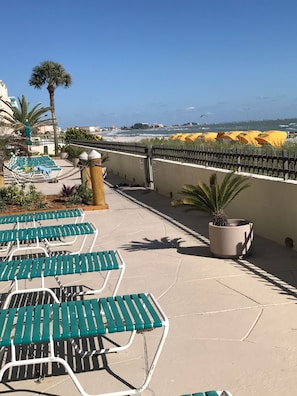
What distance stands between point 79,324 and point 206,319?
1704mm

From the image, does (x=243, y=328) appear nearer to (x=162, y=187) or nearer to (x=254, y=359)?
(x=254, y=359)

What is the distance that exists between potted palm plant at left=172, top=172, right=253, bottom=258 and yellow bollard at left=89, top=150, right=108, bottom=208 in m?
3.94

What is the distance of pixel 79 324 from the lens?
303 centimetres

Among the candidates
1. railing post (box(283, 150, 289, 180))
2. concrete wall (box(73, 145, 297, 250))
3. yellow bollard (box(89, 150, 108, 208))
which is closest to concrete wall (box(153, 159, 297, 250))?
concrete wall (box(73, 145, 297, 250))

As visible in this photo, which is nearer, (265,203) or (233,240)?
(233,240)

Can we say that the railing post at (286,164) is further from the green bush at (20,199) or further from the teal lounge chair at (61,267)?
the green bush at (20,199)

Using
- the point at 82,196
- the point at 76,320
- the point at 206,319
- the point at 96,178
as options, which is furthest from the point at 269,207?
the point at 82,196

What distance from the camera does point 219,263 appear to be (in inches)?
243

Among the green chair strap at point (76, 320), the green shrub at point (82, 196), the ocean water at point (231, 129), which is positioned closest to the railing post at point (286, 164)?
the green chair strap at point (76, 320)

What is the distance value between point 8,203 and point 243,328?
8.43 metres

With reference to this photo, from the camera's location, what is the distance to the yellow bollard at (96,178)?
10.6 meters

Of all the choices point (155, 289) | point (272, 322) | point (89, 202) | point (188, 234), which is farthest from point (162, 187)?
point (272, 322)

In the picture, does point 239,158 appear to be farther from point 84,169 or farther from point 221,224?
point 84,169

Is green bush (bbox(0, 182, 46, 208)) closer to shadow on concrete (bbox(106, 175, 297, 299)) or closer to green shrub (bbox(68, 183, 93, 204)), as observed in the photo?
green shrub (bbox(68, 183, 93, 204))
